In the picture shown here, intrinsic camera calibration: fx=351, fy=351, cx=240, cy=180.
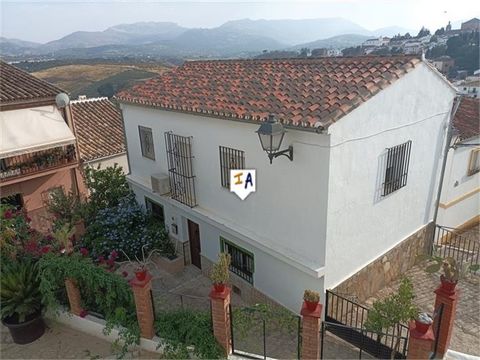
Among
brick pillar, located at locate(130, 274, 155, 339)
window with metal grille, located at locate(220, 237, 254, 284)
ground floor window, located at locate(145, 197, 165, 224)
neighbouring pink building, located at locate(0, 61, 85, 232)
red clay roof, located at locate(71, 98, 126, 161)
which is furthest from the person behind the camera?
red clay roof, located at locate(71, 98, 126, 161)

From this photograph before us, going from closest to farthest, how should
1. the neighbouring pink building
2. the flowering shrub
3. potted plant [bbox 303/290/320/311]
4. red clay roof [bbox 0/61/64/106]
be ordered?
potted plant [bbox 303/290/320/311]
the flowering shrub
the neighbouring pink building
red clay roof [bbox 0/61/64/106]

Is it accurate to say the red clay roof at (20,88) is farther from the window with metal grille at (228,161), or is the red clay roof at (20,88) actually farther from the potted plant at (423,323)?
the potted plant at (423,323)

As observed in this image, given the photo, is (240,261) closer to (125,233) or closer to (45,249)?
(125,233)

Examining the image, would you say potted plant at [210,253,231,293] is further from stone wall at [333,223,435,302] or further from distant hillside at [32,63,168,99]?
distant hillside at [32,63,168,99]

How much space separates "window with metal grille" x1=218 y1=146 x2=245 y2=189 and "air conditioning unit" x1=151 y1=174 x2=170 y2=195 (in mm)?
3387

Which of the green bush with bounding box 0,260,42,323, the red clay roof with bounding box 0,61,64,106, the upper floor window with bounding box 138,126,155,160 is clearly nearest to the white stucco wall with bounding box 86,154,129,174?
the red clay roof with bounding box 0,61,64,106

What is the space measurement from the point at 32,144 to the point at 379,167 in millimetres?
17930

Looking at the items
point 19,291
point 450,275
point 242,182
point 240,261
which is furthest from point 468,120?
point 19,291

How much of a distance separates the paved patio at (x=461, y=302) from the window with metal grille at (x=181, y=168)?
7.71 meters

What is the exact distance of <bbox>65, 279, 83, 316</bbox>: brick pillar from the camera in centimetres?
998

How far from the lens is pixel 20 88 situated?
20219 millimetres

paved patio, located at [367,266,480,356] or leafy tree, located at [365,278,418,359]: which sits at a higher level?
leafy tree, located at [365,278,418,359]

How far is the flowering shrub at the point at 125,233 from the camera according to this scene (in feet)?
49.9

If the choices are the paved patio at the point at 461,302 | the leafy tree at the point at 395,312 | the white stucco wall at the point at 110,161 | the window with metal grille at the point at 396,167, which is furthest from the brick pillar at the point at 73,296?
the white stucco wall at the point at 110,161
